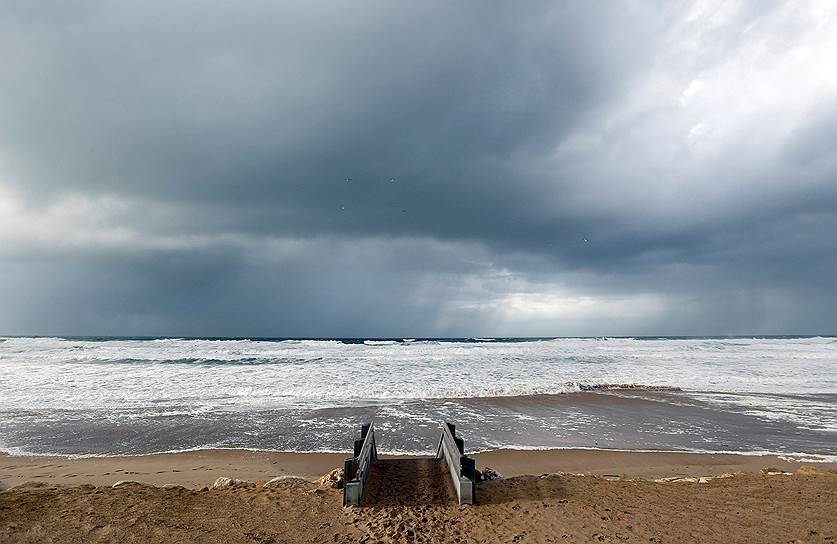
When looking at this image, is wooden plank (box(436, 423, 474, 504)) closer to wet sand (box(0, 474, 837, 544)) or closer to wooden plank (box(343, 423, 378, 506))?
wet sand (box(0, 474, 837, 544))

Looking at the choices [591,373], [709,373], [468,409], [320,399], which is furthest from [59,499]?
[709,373]

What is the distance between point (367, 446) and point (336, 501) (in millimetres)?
1088

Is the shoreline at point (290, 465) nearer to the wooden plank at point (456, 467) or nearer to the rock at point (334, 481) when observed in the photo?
the rock at point (334, 481)

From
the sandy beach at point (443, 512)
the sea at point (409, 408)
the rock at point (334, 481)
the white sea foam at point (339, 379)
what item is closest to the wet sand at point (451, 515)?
the sandy beach at point (443, 512)

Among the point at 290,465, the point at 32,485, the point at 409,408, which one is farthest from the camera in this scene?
the point at 409,408

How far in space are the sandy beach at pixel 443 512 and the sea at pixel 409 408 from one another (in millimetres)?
3513

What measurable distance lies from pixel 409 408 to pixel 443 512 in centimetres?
915

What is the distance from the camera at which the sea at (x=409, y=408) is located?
10.9 metres

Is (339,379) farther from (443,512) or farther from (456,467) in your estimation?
(443,512)

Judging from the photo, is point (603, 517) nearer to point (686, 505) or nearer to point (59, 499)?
point (686, 505)

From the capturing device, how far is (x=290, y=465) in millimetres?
9250

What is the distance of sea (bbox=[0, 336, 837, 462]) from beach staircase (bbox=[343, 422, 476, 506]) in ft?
8.01

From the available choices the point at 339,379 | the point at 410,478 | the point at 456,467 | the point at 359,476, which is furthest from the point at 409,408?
the point at 359,476

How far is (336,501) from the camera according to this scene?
20.7ft
